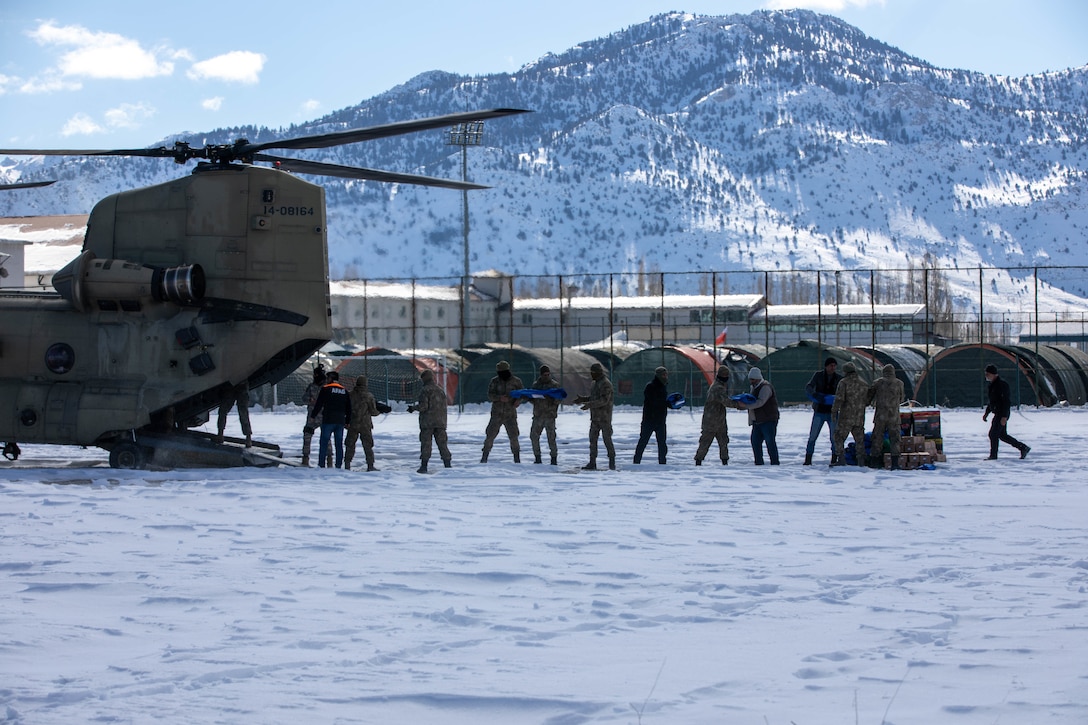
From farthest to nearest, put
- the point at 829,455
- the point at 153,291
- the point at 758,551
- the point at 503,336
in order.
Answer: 1. the point at 503,336
2. the point at 829,455
3. the point at 153,291
4. the point at 758,551

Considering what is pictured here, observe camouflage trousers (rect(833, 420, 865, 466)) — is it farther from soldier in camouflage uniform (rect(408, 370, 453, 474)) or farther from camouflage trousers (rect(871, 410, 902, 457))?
soldier in camouflage uniform (rect(408, 370, 453, 474))

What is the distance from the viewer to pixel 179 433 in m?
16.0

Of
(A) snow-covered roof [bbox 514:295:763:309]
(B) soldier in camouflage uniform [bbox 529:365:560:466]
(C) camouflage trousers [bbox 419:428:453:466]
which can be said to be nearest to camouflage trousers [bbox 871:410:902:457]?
(B) soldier in camouflage uniform [bbox 529:365:560:466]

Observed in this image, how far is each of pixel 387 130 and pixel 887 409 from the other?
24.1ft

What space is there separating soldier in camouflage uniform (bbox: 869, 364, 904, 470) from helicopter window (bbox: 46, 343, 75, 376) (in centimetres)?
1041

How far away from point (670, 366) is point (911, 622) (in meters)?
29.2

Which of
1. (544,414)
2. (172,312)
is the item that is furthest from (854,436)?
(172,312)

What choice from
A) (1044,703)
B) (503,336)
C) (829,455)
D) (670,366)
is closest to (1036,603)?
(1044,703)

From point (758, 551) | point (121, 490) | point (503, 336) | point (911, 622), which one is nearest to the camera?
point (911, 622)

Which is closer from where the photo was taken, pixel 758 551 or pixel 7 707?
pixel 7 707

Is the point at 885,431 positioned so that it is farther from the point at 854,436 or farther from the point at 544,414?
the point at 544,414

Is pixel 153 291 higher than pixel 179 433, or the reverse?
pixel 153 291

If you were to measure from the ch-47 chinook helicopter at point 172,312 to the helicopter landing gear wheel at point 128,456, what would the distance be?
0.02 metres

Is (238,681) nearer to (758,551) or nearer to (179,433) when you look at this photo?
(758,551)
